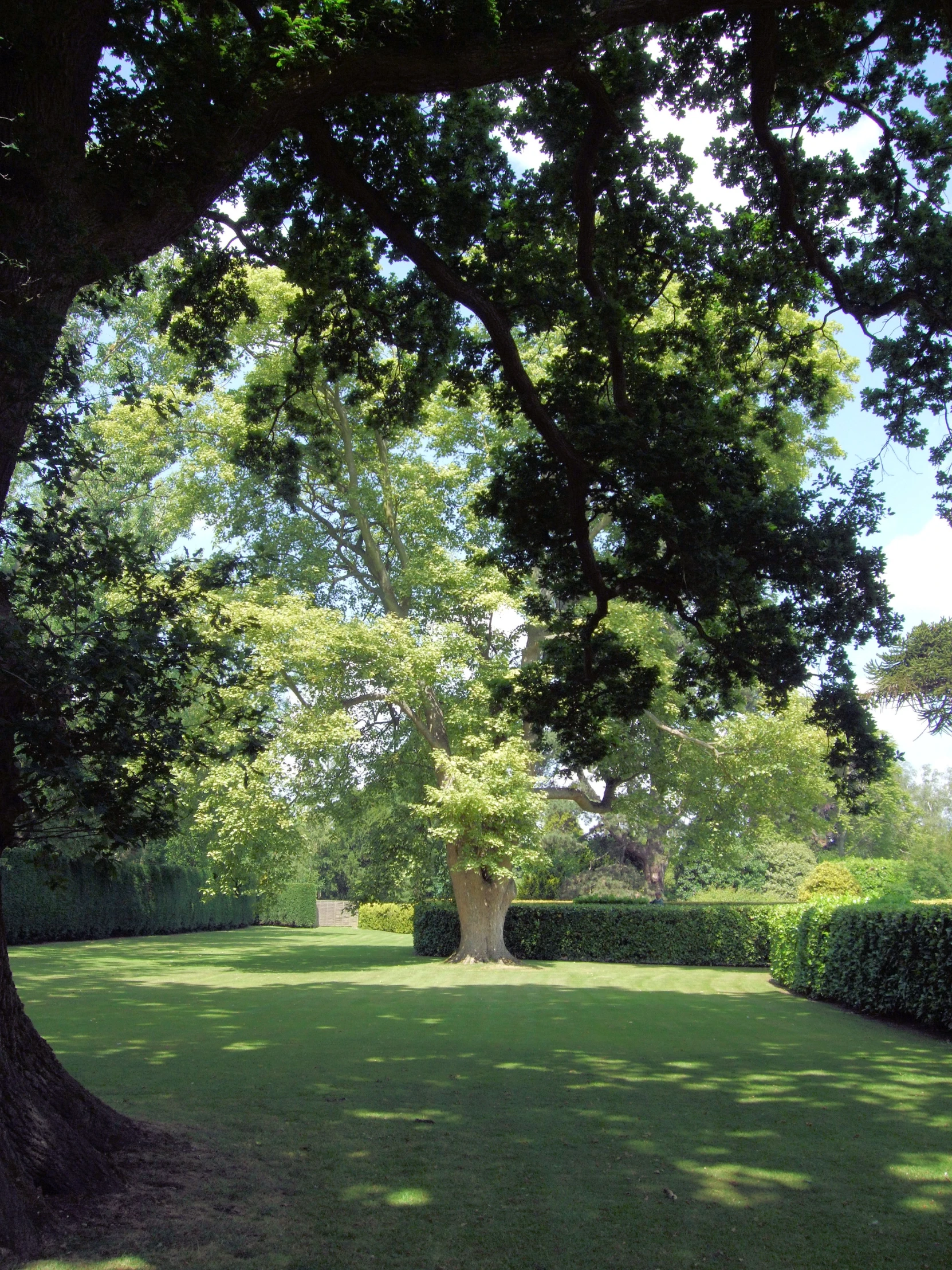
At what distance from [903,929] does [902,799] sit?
18923mm

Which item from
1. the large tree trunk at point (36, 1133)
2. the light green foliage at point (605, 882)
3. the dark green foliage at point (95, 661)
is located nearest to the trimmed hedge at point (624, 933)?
the light green foliage at point (605, 882)

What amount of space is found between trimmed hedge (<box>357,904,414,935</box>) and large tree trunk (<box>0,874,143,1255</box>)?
36847mm

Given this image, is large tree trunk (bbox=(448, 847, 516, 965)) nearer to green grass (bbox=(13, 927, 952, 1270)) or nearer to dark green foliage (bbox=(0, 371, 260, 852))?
green grass (bbox=(13, 927, 952, 1270))

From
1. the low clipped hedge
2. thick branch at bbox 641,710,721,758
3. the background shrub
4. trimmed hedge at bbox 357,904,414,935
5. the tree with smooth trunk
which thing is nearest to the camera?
the tree with smooth trunk

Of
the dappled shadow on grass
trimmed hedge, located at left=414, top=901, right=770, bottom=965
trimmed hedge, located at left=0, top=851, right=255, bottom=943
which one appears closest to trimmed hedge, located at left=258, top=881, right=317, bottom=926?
trimmed hedge, located at left=0, top=851, right=255, bottom=943

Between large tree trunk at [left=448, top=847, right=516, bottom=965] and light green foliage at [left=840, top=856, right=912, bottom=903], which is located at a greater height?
light green foliage at [left=840, top=856, right=912, bottom=903]

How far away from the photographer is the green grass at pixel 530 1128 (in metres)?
4.43

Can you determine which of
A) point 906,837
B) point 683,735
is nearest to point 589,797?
point 683,735

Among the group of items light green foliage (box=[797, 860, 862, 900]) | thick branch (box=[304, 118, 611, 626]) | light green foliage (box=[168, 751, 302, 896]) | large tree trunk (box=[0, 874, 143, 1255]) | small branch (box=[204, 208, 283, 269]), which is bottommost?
large tree trunk (box=[0, 874, 143, 1255])

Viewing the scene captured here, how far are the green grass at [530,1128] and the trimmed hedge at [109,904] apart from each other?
12193 millimetres

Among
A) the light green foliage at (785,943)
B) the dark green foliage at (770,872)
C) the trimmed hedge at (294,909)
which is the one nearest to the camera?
the light green foliage at (785,943)

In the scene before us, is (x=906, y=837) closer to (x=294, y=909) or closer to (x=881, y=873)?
(x=881, y=873)

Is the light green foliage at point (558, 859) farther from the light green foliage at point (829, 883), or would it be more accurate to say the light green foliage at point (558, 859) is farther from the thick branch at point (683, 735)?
the light green foliage at point (829, 883)

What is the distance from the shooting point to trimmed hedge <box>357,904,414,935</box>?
1667 inches
